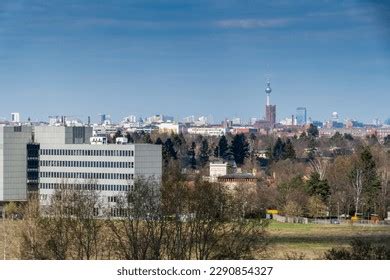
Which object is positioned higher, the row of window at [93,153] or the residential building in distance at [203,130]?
the residential building in distance at [203,130]

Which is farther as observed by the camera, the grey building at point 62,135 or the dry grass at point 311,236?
the grey building at point 62,135

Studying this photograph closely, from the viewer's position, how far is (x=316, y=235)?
1033 cm

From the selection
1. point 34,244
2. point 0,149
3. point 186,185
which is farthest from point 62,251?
point 0,149

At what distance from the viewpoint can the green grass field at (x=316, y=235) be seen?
7930 mm

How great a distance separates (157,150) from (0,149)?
7.23 ft

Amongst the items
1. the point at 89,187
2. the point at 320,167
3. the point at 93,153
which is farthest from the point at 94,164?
the point at 320,167

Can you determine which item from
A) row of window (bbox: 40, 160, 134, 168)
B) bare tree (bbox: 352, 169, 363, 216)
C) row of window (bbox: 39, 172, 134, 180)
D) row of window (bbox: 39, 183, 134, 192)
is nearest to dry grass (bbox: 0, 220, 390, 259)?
row of window (bbox: 39, 183, 134, 192)

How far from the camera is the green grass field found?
7.93m

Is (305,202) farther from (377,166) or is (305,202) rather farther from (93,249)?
(93,249)

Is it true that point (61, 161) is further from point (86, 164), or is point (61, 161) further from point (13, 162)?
point (13, 162)

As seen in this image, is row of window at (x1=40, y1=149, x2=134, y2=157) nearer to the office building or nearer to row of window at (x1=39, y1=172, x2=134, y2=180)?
the office building

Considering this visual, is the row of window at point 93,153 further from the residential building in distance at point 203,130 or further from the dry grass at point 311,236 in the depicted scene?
the residential building in distance at point 203,130

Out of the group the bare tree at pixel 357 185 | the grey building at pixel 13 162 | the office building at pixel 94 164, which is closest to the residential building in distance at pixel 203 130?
the bare tree at pixel 357 185

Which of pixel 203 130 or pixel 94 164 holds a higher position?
pixel 203 130
